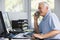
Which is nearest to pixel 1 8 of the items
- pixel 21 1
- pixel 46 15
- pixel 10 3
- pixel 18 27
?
pixel 10 3

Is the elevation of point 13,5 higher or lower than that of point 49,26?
higher

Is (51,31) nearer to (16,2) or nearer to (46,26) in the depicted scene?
(46,26)

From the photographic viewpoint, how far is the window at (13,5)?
436 centimetres

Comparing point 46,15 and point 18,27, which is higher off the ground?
point 46,15

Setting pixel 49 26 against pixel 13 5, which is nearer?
pixel 49 26

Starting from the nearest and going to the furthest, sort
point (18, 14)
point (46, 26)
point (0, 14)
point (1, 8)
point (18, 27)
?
point (46, 26) → point (0, 14) → point (18, 27) → point (18, 14) → point (1, 8)

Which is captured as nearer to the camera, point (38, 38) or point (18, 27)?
point (38, 38)

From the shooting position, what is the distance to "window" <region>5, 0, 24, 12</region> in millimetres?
4359

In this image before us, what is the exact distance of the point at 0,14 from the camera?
2.83 m

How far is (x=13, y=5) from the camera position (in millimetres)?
4363

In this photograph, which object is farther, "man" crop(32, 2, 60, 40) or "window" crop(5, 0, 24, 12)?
"window" crop(5, 0, 24, 12)

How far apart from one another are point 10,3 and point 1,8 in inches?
10.7

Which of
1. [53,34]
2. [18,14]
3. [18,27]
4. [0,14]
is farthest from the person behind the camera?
[18,14]

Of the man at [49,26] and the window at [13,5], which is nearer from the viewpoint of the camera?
the man at [49,26]
